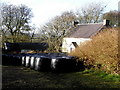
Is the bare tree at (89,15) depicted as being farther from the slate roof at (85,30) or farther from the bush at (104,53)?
the bush at (104,53)

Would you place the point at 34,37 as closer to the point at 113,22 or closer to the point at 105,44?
the point at 113,22

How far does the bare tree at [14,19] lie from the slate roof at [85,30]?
368 inches

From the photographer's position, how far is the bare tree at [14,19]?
30316 millimetres

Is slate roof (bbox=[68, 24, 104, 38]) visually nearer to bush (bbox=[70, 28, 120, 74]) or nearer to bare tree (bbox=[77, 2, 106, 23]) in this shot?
bare tree (bbox=[77, 2, 106, 23])

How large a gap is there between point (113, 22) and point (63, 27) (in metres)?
14.6

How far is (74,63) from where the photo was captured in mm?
11922

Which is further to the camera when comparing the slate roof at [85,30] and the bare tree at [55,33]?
the slate roof at [85,30]

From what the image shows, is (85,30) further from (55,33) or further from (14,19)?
(14,19)

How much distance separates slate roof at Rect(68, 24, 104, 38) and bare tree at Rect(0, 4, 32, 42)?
30.7 feet

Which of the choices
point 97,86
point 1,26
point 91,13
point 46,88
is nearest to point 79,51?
point 97,86

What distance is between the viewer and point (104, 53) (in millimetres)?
9461

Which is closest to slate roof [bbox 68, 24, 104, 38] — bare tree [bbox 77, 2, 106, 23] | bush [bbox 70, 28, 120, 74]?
bare tree [bbox 77, 2, 106, 23]

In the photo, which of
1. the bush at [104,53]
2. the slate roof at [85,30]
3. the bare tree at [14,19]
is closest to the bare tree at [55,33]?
the slate roof at [85,30]

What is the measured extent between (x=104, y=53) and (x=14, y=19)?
25.4 meters
